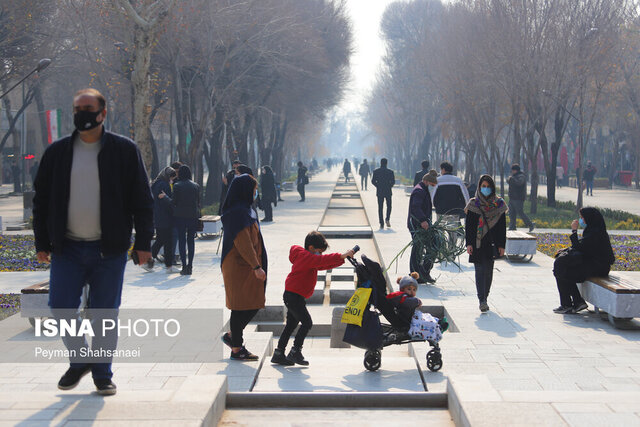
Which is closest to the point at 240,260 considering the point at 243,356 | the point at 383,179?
the point at 243,356

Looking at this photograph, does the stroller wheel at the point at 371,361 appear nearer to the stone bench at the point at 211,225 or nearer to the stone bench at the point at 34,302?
the stone bench at the point at 34,302

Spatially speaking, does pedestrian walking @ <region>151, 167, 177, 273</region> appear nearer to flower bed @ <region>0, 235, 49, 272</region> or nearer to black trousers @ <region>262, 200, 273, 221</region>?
flower bed @ <region>0, 235, 49, 272</region>

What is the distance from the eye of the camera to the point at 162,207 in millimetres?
12664

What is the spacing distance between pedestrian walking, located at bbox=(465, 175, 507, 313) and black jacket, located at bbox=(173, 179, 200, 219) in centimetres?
461

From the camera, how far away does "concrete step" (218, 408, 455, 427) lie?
522 cm

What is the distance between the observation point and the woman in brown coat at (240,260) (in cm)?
679

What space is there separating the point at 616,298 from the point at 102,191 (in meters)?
5.86

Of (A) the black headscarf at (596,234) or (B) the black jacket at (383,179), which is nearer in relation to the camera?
(A) the black headscarf at (596,234)

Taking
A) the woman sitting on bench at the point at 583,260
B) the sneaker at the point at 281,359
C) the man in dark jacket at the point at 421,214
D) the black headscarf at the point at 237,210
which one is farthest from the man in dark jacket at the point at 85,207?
the man in dark jacket at the point at 421,214

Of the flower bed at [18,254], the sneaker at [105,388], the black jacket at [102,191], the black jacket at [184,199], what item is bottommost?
the flower bed at [18,254]

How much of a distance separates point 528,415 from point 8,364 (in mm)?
4473

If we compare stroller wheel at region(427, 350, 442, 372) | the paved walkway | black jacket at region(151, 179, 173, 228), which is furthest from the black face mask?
black jacket at region(151, 179, 173, 228)

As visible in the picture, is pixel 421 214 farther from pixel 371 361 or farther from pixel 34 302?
pixel 34 302

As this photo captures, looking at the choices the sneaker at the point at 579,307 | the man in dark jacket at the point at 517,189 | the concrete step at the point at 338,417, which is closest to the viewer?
the concrete step at the point at 338,417
